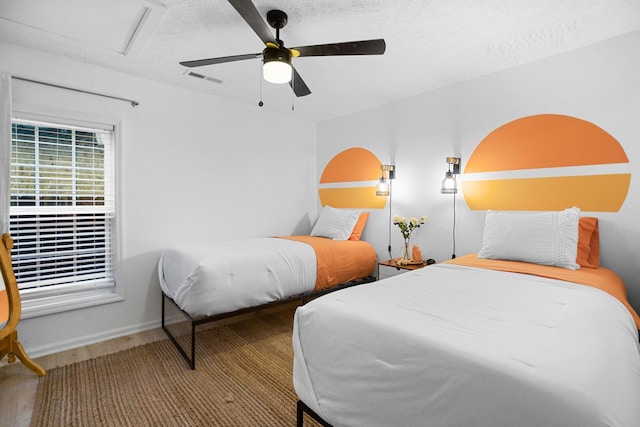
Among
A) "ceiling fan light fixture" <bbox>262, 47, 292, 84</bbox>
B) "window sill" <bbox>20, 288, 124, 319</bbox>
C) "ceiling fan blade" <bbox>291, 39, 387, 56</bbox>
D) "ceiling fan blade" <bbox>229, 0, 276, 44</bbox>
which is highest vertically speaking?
"ceiling fan blade" <bbox>229, 0, 276, 44</bbox>

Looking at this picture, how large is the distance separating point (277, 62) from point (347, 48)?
1.43ft

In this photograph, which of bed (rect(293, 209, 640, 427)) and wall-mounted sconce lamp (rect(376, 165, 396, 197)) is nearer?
bed (rect(293, 209, 640, 427))

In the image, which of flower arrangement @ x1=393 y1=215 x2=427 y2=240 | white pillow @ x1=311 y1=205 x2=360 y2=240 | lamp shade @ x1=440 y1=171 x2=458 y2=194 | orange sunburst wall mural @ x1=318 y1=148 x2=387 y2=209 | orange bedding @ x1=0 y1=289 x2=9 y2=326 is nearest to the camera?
orange bedding @ x1=0 y1=289 x2=9 y2=326

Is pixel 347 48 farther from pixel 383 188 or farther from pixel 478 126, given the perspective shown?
pixel 383 188

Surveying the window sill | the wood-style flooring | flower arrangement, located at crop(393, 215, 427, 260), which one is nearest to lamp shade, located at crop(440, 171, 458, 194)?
flower arrangement, located at crop(393, 215, 427, 260)

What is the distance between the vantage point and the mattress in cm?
240

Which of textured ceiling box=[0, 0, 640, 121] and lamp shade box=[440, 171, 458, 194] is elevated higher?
textured ceiling box=[0, 0, 640, 121]

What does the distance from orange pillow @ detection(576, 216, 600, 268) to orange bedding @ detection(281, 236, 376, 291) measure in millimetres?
1931

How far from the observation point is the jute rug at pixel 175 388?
179 cm

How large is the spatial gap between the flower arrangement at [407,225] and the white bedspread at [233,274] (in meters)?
1.02

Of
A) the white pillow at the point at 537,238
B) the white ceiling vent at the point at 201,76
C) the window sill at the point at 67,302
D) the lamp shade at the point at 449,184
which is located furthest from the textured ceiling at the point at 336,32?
the window sill at the point at 67,302

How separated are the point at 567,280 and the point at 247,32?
2624 mm

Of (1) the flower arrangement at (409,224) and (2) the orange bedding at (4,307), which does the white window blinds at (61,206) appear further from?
(1) the flower arrangement at (409,224)

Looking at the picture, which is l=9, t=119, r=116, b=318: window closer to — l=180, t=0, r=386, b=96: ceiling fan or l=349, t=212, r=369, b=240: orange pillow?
l=180, t=0, r=386, b=96: ceiling fan
